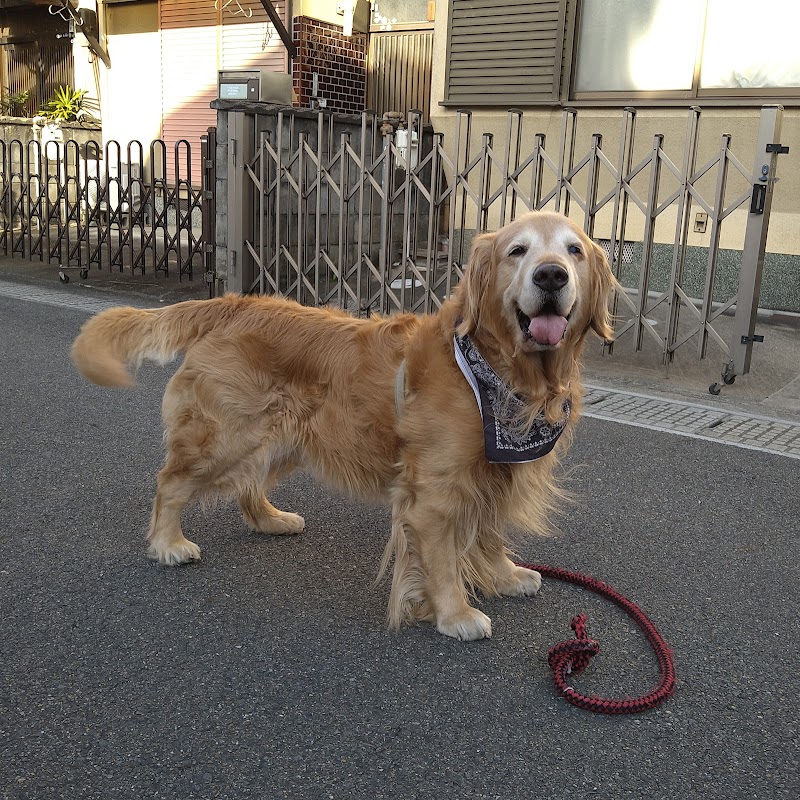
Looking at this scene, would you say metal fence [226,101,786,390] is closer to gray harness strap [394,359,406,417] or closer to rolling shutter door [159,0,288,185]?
gray harness strap [394,359,406,417]

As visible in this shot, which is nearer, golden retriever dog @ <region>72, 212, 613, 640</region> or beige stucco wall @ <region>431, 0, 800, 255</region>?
golden retriever dog @ <region>72, 212, 613, 640</region>

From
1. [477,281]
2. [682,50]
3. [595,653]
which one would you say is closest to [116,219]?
[682,50]

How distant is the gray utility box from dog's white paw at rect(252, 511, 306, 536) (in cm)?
606

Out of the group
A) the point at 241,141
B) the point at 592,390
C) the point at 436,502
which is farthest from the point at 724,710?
the point at 241,141

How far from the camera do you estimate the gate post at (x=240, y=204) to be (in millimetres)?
8281

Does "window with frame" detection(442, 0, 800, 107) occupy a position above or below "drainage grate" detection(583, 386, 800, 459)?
above

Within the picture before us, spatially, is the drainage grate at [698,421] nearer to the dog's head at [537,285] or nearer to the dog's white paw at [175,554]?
the dog's head at [537,285]

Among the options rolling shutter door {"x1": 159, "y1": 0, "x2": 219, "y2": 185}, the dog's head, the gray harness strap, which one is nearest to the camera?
the dog's head

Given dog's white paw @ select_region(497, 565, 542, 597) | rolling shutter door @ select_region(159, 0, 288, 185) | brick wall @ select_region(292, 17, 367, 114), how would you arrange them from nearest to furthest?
dog's white paw @ select_region(497, 565, 542, 597), brick wall @ select_region(292, 17, 367, 114), rolling shutter door @ select_region(159, 0, 288, 185)

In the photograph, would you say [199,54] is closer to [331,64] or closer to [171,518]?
[331,64]

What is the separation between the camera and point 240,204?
841 centimetres

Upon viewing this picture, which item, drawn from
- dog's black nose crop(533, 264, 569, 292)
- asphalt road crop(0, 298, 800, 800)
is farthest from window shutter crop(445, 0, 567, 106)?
dog's black nose crop(533, 264, 569, 292)

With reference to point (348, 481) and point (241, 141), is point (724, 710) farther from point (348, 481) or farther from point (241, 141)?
point (241, 141)

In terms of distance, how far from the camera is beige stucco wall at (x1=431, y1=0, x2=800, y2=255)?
27.9 feet
